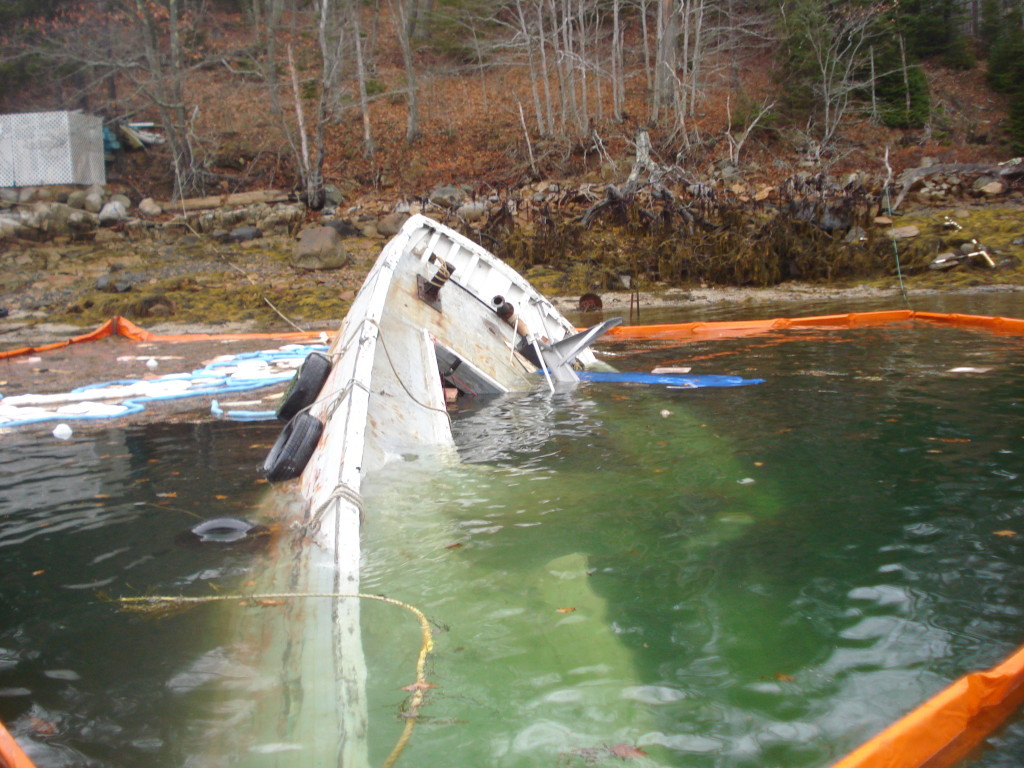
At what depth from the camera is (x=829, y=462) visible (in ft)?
18.3

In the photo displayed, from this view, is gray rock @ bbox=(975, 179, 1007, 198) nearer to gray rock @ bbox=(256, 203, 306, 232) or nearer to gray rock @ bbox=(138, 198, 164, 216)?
gray rock @ bbox=(256, 203, 306, 232)

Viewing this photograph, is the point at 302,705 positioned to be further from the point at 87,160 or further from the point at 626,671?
the point at 87,160

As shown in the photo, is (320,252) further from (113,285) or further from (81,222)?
(81,222)

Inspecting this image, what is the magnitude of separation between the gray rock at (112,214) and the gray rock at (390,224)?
6895 mm

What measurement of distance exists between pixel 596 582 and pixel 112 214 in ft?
69.2

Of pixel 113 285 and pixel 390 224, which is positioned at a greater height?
pixel 390 224

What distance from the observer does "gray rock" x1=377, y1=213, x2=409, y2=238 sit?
65.9ft

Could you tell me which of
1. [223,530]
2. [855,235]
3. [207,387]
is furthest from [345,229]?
[223,530]

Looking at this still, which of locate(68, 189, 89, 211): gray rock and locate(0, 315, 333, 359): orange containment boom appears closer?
locate(0, 315, 333, 359): orange containment boom

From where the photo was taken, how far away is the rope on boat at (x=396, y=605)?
9.02 ft

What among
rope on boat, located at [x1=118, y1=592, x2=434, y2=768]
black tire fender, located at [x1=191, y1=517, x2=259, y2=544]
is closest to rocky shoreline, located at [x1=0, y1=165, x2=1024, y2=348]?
black tire fender, located at [x1=191, y1=517, x2=259, y2=544]

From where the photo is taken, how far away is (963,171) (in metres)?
20.2

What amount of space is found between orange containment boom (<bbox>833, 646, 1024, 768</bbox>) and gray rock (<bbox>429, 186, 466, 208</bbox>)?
19468mm

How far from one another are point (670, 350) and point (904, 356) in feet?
9.94
